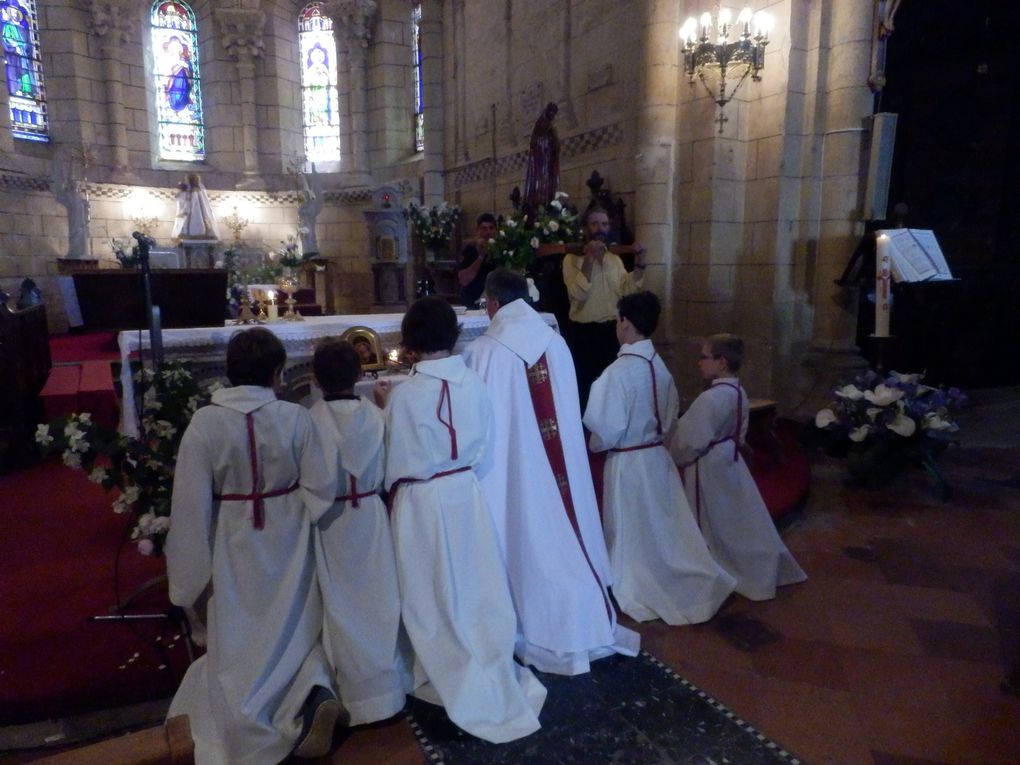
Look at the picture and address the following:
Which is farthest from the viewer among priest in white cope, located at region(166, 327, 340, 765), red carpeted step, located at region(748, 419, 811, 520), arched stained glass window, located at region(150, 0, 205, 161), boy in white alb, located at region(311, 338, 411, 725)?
arched stained glass window, located at region(150, 0, 205, 161)

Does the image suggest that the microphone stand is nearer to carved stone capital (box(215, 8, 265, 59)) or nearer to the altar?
the altar

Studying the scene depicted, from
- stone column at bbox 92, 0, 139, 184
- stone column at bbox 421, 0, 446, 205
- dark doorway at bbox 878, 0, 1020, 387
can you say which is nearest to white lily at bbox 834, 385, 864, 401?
dark doorway at bbox 878, 0, 1020, 387

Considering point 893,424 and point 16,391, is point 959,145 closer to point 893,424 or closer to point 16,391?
point 893,424

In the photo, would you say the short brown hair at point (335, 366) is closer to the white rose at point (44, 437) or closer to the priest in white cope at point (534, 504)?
the priest in white cope at point (534, 504)

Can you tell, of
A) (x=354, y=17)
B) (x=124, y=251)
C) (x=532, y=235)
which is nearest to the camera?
(x=532, y=235)

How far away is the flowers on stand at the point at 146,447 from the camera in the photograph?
3.04 meters

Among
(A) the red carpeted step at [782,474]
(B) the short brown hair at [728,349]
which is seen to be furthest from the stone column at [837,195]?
(B) the short brown hair at [728,349]

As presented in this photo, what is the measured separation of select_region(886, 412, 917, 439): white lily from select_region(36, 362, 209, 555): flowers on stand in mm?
4542

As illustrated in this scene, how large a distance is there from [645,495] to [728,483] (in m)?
0.50

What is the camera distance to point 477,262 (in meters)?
6.44

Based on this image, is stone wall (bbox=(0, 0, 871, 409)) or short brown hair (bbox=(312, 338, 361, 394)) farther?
stone wall (bbox=(0, 0, 871, 409))

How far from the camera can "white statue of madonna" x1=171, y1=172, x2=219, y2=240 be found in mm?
13047

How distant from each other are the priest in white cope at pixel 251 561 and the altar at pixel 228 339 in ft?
6.91

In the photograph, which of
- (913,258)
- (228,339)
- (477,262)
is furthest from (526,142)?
(228,339)
